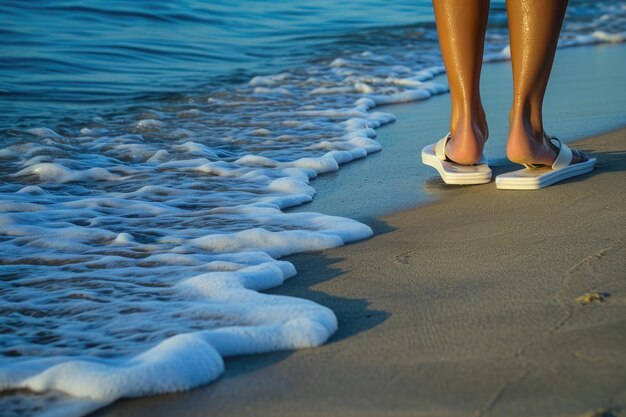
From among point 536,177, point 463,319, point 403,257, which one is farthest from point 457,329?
point 536,177

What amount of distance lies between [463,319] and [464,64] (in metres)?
1.39

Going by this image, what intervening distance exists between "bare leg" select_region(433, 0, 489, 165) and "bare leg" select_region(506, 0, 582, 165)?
12 centimetres

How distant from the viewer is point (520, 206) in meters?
2.75

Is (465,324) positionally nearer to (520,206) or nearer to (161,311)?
(161,311)

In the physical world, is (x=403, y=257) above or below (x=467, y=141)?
below

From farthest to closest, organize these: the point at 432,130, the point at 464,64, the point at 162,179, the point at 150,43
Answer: the point at 150,43 < the point at 432,130 < the point at 162,179 < the point at 464,64

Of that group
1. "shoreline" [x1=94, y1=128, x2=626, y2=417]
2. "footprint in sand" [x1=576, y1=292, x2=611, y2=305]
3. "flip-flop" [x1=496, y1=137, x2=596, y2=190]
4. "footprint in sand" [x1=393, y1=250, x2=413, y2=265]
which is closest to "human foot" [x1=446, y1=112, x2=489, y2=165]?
"flip-flop" [x1=496, y1=137, x2=596, y2=190]

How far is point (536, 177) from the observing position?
293 centimetres

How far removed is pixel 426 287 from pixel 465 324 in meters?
0.27

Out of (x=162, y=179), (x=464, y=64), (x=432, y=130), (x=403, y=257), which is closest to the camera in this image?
(x=403, y=257)

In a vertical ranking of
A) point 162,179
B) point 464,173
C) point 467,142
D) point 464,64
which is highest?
point 464,64

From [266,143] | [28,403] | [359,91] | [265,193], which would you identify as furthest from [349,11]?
[28,403]

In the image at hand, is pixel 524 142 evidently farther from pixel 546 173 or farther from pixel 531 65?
pixel 531 65

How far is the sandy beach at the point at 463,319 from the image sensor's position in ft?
A: 4.98
